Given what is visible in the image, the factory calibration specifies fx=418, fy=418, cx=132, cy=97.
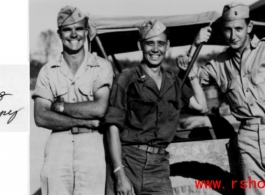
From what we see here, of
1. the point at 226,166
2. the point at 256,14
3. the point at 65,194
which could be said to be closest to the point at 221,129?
the point at 226,166

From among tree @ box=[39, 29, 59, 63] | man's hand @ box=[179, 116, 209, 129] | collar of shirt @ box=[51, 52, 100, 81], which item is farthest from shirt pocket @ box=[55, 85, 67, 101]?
man's hand @ box=[179, 116, 209, 129]

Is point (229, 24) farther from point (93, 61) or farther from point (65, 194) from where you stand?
point (65, 194)

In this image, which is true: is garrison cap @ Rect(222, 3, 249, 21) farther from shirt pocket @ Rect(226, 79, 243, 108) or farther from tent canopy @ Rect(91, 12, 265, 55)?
shirt pocket @ Rect(226, 79, 243, 108)

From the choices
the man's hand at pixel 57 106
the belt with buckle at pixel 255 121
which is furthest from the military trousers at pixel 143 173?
the belt with buckle at pixel 255 121

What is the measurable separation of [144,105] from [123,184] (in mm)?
674

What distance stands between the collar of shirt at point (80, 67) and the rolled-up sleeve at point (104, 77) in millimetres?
65

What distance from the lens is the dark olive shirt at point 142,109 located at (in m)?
3.39

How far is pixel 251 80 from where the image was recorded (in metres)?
3.81

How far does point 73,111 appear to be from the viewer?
3.58 metres

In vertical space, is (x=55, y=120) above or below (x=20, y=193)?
above

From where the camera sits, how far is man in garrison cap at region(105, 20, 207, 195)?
333 centimetres

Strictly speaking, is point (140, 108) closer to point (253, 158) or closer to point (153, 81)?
point (153, 81)

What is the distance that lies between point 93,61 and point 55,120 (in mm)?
643

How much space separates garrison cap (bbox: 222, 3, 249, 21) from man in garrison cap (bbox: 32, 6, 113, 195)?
3.93ft
